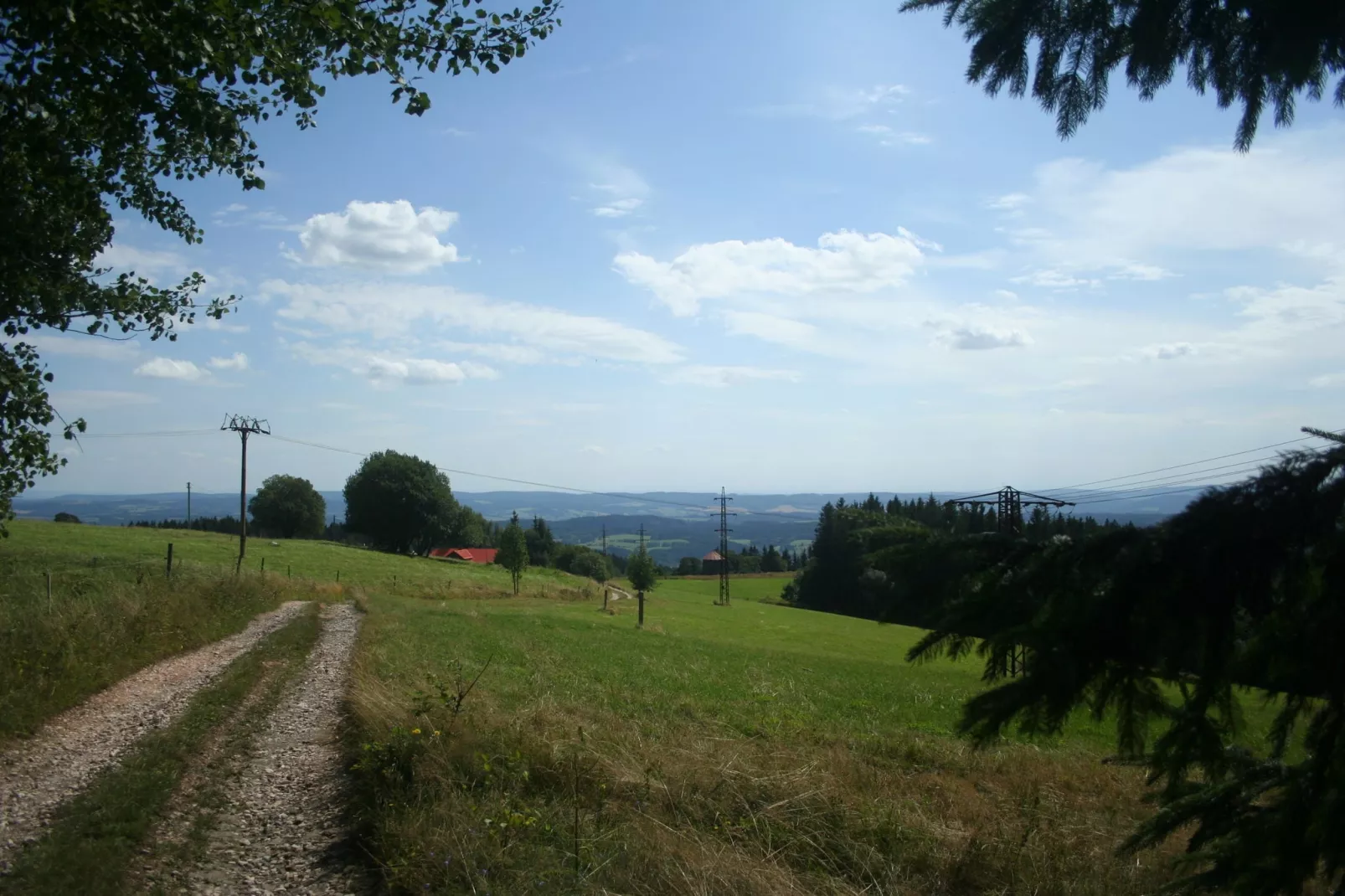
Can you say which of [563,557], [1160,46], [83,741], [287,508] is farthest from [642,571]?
[1160,46]

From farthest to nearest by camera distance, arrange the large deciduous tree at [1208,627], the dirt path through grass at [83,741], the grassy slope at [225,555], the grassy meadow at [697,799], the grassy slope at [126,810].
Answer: the grassy slope at [225,555]
the dirt path through grass at [83,741]
the grassy meadow at [697,799]
the grassy slope at [126,810]
the large deciduous tree at [1208,627]

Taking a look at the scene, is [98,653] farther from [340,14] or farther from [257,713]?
[340,14]

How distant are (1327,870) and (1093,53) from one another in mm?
3040

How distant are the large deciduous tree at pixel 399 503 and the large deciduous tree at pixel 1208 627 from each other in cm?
8740

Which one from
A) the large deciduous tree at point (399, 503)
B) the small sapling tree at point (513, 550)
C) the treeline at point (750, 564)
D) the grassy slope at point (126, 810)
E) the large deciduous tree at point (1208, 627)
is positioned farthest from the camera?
the treeline at point (750, 564)

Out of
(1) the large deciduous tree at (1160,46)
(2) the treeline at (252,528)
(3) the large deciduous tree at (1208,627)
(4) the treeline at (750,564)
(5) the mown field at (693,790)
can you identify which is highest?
(1) the large deciduous tree at (1160,46)

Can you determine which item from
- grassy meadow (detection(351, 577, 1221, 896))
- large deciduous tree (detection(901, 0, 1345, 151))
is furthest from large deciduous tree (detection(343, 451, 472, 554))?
large deciduous tree (detection(901, 0, 1345, 151))

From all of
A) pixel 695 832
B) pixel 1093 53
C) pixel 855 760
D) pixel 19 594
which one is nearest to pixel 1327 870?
pixel 1093 53

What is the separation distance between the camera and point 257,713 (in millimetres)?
10336

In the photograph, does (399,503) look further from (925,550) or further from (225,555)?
(925,550)

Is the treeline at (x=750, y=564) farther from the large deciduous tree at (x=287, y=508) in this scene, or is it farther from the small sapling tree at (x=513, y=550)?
the small sapling tree at (x=513, y=550)

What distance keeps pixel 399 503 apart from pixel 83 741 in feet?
263

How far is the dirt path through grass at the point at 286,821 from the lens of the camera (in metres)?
5.65

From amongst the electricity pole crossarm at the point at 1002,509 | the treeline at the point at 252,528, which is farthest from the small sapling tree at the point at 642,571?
the electricity pole crossarm at the point at 1002,509
